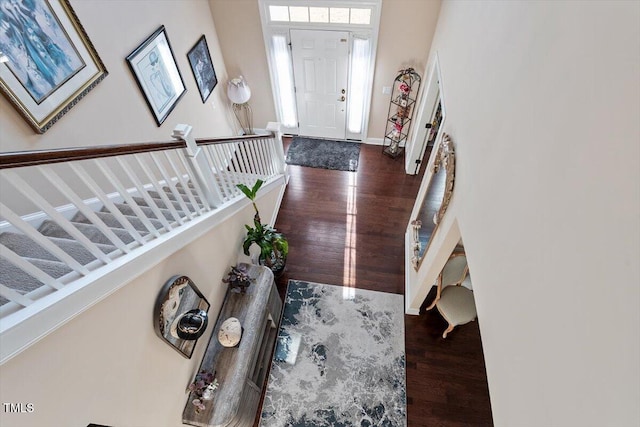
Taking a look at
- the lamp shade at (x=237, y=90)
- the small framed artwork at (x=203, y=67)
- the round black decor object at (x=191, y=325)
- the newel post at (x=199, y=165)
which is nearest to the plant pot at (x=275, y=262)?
the newel post at (x=199, y=165)

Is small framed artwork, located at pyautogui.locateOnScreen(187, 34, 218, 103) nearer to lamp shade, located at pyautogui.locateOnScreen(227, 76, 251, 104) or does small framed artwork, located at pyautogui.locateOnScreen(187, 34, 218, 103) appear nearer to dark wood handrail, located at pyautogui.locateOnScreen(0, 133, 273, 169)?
lamp shade, located at pyautogui.locateOnScreen(227, 76, 251, 104)

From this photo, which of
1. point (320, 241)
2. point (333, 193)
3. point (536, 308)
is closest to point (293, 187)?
point (333, 193)

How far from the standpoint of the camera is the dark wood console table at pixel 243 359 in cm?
246

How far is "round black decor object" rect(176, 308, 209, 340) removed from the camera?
2251 millimetres

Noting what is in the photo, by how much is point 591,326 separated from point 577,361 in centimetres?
14

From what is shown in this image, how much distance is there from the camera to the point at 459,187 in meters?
2.29

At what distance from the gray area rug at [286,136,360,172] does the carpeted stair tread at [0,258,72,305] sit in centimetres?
418

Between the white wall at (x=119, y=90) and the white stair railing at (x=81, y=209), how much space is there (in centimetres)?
26

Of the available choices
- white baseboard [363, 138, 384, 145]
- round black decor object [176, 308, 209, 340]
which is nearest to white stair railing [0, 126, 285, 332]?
round black decor object [176, 308, 209, 340]

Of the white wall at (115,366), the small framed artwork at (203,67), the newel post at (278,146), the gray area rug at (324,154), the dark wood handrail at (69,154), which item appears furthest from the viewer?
the gray area rug at (324,154)

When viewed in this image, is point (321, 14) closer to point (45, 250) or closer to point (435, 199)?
point (435, 199)

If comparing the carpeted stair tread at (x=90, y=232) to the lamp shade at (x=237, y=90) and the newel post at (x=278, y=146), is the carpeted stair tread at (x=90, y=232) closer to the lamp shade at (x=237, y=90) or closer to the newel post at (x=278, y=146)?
the newel post at (x=278, y=146)

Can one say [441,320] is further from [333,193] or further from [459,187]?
[333,193]

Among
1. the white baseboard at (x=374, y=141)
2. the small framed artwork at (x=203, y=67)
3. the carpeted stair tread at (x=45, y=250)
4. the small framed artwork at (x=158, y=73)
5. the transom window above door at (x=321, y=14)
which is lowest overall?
the carpeted stair tread at (x=45, y=250)
